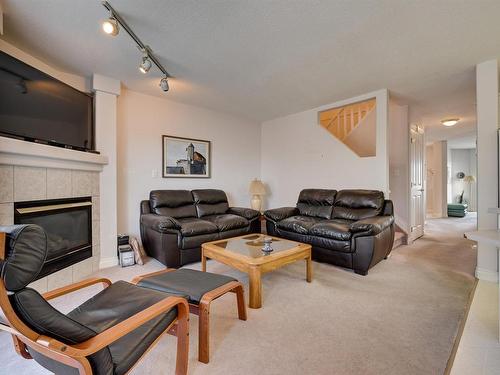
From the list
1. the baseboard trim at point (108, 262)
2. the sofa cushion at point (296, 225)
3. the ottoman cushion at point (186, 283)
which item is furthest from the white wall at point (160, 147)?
the ottoman cushion at point (186, 283)

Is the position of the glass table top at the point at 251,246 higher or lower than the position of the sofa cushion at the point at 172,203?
lower

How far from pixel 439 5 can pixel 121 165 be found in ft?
12.6

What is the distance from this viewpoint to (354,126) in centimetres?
439

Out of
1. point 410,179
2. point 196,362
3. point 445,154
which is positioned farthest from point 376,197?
point 445,154

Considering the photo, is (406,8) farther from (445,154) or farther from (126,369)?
(445,154)

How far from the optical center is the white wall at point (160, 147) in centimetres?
359

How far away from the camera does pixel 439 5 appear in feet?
5.97

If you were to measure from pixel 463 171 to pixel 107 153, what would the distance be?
1170cm

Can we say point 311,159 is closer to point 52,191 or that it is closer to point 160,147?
point 160,147

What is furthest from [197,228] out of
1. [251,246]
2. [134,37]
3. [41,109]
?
[134,37]

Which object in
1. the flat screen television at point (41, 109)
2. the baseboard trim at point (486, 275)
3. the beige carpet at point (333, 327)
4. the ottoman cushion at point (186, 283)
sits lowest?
the beige carpet at point (333, 327)

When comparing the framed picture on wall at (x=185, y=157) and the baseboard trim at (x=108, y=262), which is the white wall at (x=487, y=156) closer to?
the framed picture on wall at (x=185, y=157)

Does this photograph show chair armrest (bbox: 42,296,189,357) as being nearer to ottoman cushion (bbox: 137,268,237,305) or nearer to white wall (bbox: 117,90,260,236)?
ottoman cushion (bbox: 137,268,237,305)

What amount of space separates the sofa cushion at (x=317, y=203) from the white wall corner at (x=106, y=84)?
10.4 ft
